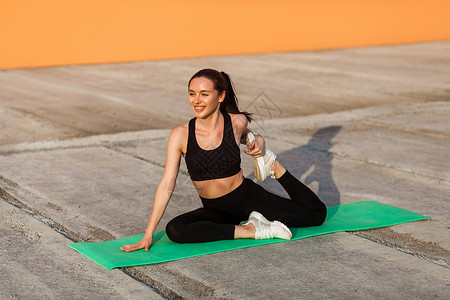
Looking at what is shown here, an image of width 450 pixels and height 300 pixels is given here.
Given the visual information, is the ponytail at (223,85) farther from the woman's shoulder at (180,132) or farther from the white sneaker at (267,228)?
the white sneaker at (267,228)

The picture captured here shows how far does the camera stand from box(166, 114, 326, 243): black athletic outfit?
197 inches

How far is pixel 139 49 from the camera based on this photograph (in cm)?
1619

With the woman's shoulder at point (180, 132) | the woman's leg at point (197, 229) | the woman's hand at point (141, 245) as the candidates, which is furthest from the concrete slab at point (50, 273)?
the woman's shoulder at point (180, 132)

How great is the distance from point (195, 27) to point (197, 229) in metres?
12.5

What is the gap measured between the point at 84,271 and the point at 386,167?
12.8ft

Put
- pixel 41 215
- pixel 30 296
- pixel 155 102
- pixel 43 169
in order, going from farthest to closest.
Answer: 1. pixel 155 102
2. pixel 43 169
3. pixel 41 215
4. pixel 30 296

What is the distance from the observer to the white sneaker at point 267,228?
5.09 metres

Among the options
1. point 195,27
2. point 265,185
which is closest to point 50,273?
point 265,185

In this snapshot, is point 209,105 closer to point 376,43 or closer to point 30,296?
point 30,296

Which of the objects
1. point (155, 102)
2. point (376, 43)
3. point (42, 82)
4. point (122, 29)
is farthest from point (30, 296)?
point (376, 43)

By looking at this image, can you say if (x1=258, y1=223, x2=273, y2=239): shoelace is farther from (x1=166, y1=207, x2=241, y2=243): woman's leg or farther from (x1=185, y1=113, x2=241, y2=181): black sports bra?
(x1=185, y1=113, x2=241, y2=181): black sports bra

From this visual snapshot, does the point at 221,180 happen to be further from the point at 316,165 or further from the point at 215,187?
the point at 316,165

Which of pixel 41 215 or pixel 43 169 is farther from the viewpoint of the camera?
pixel 43 169

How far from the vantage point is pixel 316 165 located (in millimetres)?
7426
